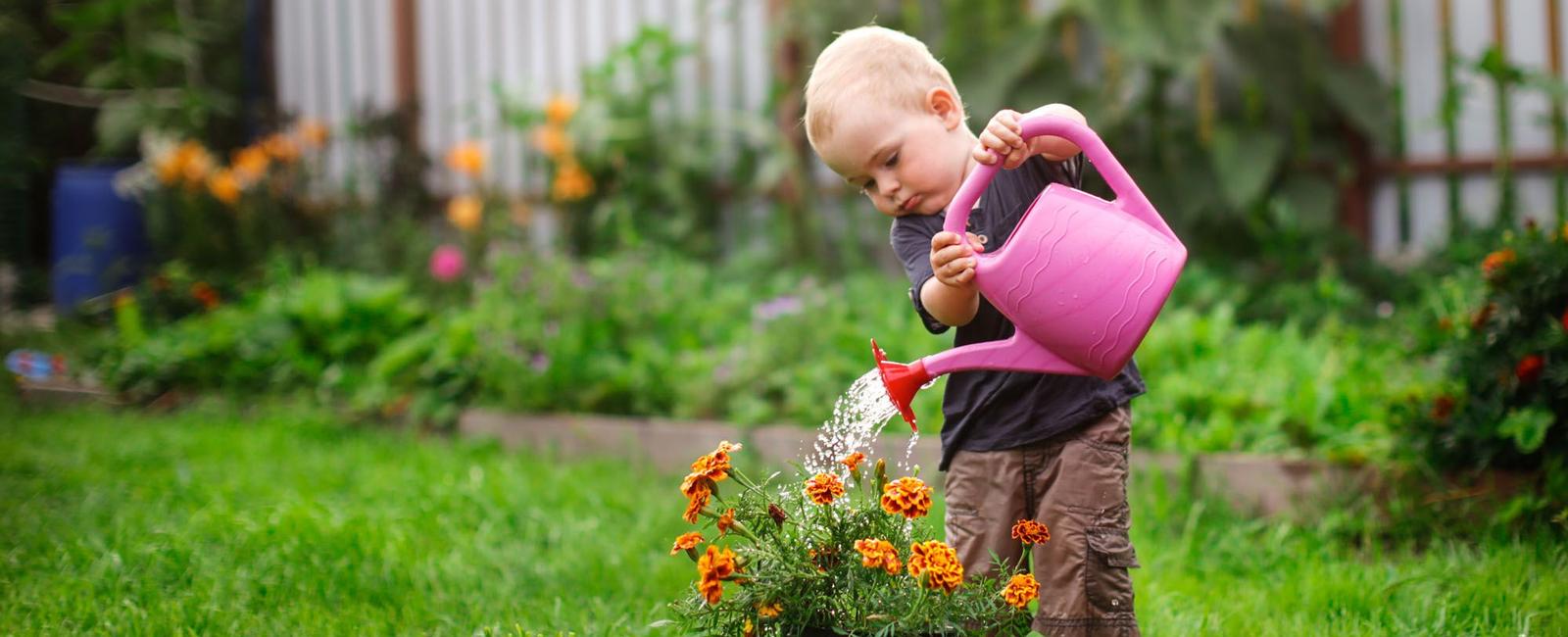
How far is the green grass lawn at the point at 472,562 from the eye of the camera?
7.72ft

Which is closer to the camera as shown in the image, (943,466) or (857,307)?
(943,466)

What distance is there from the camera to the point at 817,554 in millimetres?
1871

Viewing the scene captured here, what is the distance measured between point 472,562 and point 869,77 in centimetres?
145

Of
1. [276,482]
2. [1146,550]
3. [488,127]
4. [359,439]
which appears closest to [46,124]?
[488,127]

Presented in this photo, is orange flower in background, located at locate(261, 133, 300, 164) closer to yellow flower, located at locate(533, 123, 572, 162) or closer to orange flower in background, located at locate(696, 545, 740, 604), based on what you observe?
yellow flower, located at locate(533, 123, 572, 162)

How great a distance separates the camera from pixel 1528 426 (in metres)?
2.70

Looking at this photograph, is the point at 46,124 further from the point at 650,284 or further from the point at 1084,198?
the point at 1084,198

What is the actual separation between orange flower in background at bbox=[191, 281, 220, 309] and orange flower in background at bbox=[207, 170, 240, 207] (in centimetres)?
73

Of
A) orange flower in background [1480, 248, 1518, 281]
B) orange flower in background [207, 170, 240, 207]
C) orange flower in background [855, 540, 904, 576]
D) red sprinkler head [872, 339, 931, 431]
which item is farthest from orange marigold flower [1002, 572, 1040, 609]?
orange flower in background [207, 170, 240, 207]

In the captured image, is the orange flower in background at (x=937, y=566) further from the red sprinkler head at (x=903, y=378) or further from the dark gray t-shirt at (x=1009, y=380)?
the dark gray t-shirt at (x=1009, y=380)

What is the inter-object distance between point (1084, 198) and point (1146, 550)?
122 centimetres

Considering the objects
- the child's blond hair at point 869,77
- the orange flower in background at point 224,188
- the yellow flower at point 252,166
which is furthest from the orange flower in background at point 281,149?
the child's blond hair at point 869,77

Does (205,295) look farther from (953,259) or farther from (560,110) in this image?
(953,259)

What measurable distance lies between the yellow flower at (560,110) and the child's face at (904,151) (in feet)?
14.7
